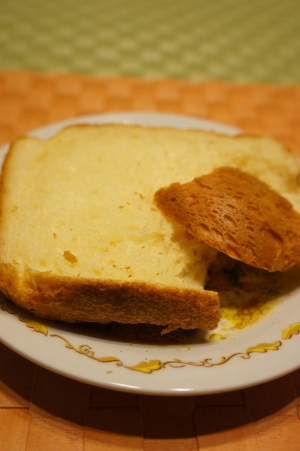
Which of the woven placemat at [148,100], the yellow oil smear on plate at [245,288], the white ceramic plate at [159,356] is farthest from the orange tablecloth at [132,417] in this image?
the woven placemat at [148,100]

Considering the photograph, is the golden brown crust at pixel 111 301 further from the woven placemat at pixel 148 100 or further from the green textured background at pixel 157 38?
the green textured background at pixel 157 38

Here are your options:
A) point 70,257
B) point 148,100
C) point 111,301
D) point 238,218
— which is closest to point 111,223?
point 70,257

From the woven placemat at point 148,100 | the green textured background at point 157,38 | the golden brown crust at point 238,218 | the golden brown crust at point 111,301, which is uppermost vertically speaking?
the green textured background at point 157,38

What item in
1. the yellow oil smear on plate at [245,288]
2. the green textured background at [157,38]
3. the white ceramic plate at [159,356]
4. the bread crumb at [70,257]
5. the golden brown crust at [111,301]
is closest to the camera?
the white ceramic plate at [159,356]

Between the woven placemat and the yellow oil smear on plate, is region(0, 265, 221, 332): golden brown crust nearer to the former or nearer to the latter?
the yellow oil smear on plate

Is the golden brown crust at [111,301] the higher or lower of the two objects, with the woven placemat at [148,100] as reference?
lower

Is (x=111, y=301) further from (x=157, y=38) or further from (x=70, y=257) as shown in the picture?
(x=157, y=38)
